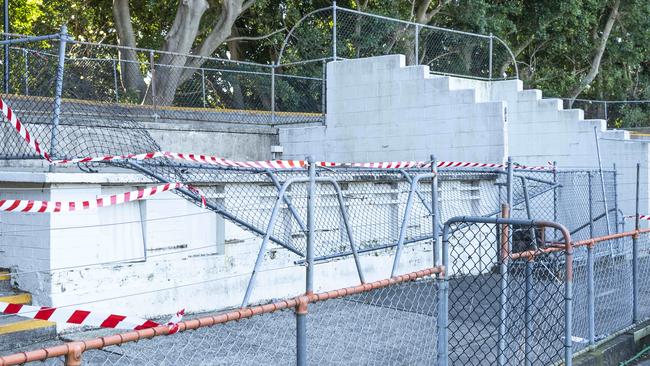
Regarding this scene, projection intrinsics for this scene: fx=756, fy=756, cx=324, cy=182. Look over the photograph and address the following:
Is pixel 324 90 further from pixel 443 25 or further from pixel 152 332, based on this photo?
pixel 152 332

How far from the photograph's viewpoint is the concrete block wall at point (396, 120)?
13.0 meters

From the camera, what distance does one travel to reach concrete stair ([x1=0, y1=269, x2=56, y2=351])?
6.98 meters

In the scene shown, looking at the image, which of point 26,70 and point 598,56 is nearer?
point 26,70

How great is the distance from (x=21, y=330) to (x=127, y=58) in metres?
9.39

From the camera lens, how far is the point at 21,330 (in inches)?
280

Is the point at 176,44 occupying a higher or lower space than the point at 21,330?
higher

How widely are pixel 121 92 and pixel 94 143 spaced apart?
2.24 meters

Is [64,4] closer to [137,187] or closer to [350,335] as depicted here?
[137,187]

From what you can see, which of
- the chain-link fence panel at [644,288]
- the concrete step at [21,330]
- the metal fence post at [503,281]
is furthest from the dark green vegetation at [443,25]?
the metal fence post at [503,281]

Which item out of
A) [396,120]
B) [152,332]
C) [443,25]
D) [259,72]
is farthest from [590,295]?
[443,25]

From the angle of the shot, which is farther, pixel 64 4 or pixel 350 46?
pixel 64 4

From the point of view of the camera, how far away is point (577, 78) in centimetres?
2655

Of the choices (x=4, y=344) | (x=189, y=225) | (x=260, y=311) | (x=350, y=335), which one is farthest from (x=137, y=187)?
(x=260, y=311)

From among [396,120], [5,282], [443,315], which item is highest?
[396,120]
